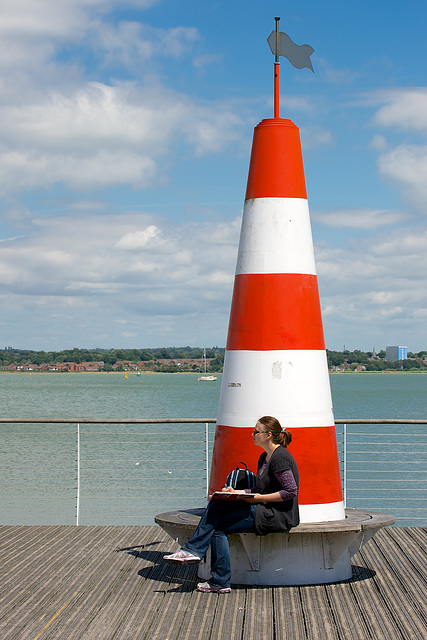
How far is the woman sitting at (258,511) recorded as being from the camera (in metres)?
4.39

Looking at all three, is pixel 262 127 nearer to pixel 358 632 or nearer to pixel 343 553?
pixel 343 553

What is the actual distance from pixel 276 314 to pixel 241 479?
3.33 ft

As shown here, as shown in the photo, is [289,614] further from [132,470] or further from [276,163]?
[132,470]

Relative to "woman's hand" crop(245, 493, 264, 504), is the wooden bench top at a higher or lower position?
lower

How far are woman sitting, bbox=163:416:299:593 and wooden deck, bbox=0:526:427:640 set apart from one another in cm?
22

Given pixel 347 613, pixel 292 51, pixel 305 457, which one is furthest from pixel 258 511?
pixel 292 51

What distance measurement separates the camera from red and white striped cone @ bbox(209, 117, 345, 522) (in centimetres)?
474

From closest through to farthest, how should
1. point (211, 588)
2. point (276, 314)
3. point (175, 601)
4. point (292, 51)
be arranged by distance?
1. point (175, 601)
2. point (211, 588)
3. point (276, 314)
4. point (292, 51)

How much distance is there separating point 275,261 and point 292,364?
0.65 meters

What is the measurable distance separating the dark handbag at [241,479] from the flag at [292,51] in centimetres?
265

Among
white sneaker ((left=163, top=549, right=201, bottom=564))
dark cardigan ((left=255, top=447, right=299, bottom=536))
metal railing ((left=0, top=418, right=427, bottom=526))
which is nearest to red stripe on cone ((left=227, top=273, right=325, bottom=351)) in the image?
dark cardigan ((left=255, top=447, right=299, bottom=536))

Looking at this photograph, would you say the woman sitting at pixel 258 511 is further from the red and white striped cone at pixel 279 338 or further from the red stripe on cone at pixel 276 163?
the red stripe on cone at pixel 276 163

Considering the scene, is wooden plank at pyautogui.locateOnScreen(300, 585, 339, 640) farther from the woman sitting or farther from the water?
the water

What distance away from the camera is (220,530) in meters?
4.52
